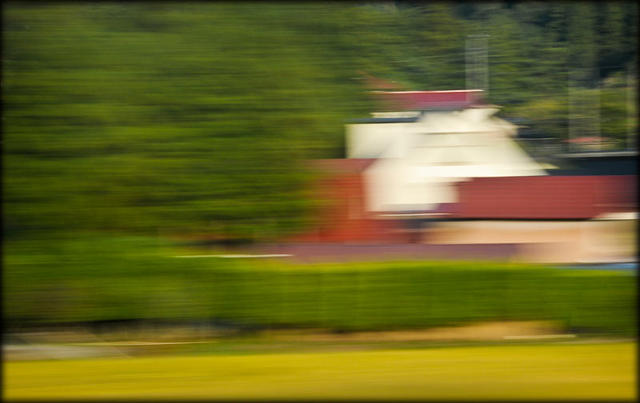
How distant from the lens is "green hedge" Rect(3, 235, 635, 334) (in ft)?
39.2

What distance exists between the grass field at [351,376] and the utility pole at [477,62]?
13735mm

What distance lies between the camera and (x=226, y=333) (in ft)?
41.0

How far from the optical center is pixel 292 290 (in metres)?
12.5

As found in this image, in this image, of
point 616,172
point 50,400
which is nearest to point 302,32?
point 50,400

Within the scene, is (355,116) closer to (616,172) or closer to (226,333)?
(226,333)

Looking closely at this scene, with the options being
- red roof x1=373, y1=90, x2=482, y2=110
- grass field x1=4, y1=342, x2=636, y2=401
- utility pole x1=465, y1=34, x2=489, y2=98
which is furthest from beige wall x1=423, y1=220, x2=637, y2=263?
grass field x1=4, y1=342, x2=636, y2=401

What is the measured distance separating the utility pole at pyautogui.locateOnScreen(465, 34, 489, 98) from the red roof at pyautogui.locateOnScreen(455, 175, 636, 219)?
423 centimetres

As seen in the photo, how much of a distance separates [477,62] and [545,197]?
5838 mm

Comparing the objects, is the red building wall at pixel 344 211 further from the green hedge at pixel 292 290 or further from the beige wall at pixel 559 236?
the beige wall at pixel 559 236

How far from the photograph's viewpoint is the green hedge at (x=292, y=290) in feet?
39.2

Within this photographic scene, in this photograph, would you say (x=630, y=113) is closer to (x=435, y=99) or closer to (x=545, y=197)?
(x=435, y=99)

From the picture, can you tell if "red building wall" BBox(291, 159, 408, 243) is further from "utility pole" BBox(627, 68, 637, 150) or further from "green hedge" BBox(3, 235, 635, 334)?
"utility pole" BBox(627, 68, 637, 150)

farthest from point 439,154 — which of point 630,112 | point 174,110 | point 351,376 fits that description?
point 351,376

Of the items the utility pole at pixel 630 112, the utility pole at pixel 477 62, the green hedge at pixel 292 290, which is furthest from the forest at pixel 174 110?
the utility pole at pixel 630 112
